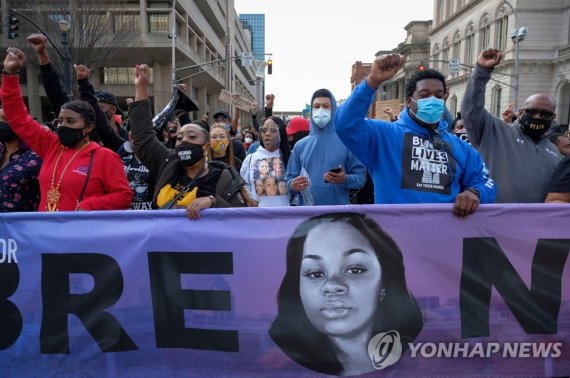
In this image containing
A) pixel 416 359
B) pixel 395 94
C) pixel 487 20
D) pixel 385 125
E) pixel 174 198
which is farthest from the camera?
pixel 395 94

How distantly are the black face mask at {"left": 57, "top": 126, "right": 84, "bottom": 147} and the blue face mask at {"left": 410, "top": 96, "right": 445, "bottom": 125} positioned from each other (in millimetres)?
2285

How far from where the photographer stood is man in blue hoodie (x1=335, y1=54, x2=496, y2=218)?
269 cm

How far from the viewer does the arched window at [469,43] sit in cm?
5162

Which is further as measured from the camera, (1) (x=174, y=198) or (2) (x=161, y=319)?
(1) (x=174, y=198)

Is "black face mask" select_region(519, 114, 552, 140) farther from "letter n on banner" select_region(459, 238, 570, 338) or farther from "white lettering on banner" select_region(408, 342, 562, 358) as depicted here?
"white lettering on banner" select_region(408, 342, 562, 358)

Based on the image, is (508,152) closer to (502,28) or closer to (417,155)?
(417,155)

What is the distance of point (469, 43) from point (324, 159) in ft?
184

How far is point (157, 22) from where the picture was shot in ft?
108

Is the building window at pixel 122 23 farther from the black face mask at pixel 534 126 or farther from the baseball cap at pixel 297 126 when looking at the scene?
the black face mask at pixel 534 126

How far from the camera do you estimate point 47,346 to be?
2557 mm

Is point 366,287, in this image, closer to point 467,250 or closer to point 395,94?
point 467,250

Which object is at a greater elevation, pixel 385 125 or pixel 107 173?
pixel 385 125

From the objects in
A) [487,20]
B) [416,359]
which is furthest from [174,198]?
[487,20]

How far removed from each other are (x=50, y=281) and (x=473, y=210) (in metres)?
2.46
